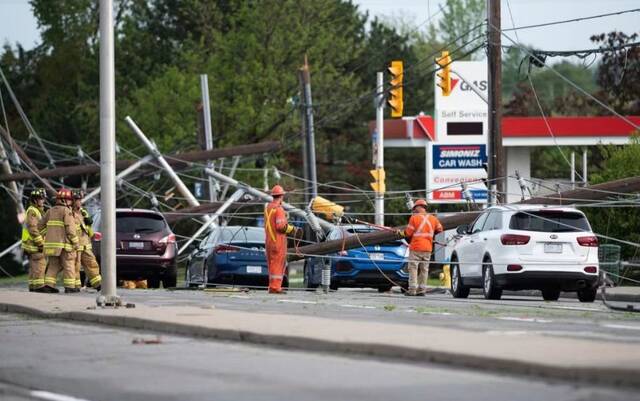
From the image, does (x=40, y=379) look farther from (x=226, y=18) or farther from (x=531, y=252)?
(x=226, y=18)

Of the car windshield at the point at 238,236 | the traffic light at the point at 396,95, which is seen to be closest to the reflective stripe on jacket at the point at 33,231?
the car windshield at the point at 238,236

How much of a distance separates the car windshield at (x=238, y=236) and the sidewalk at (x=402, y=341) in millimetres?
12363

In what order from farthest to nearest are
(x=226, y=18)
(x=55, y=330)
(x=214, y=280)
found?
(x=226, y=18) → (x=214, y=280) → (x=55, y=330)

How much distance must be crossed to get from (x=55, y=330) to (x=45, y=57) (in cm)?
7055

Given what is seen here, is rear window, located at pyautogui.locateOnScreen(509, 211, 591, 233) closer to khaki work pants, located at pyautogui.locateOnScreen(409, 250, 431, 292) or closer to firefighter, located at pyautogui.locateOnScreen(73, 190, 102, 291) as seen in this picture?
khaki work pants, located at pyautogui.locateOnScreen(409, 250, 431, 292)

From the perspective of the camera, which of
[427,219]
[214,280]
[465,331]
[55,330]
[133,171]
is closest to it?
[465,331]

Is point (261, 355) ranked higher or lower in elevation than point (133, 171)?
lower

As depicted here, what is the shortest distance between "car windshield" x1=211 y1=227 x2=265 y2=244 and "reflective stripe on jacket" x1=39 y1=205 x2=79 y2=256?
16.5 feet

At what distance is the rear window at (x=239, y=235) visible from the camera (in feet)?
104

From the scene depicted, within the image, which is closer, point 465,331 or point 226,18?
point 465,331

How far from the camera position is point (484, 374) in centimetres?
1148

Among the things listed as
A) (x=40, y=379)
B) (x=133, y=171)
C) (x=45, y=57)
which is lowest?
(x=40, y=379)

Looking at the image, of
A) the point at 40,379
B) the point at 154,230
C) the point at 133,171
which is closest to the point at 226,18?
the point at 133,171

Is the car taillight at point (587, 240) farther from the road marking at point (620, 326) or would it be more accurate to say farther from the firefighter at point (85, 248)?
the firefighter at point (85, 248)
